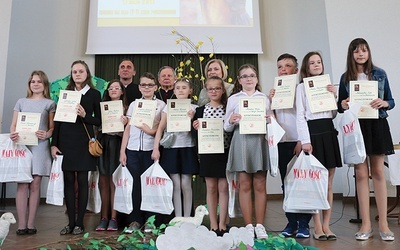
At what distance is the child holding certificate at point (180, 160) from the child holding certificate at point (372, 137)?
120cm

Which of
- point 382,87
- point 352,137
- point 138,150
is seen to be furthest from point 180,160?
point 382,87

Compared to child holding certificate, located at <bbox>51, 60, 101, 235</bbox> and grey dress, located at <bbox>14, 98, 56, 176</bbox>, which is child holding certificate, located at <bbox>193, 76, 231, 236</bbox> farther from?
grey dress, located at <bbox>14, 98, 56, 176</bbox>

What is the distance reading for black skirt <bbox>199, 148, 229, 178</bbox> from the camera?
2.81 meters

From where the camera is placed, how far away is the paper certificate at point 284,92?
108 inches

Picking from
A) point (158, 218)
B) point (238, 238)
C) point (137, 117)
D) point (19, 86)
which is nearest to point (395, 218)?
point (158, 218)

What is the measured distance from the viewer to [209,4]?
6340 mm

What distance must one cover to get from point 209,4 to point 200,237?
19.7ft

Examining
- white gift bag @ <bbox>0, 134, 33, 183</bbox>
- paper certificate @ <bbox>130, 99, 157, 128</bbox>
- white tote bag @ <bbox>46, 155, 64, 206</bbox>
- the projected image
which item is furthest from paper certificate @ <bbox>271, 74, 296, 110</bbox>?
the projected image

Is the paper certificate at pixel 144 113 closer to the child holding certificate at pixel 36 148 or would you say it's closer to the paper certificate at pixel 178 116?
the paper certificate at pixel 178 116

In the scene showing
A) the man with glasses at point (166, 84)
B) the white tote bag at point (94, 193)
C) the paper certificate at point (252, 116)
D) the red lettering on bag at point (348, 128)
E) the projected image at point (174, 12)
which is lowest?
the white tote bag at point (94, 193)

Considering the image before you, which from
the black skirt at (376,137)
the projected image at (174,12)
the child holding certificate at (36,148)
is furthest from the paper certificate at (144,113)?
the projected image at (174,12)

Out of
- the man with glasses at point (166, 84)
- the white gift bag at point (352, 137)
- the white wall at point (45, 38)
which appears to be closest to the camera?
the white gift bag at point (352, 137)

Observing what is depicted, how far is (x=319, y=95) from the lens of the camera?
8.65 ft

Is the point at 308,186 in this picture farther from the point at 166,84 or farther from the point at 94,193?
the point at 94,193
